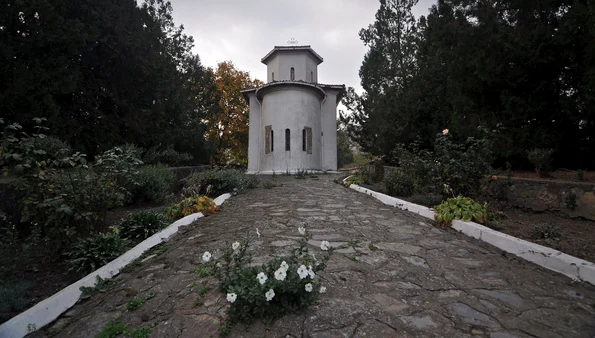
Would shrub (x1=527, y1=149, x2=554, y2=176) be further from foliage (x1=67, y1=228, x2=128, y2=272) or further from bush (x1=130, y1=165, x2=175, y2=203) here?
bush (x1=130, y1=165, x2=175, y2=203)

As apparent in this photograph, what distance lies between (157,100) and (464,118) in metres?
14.0

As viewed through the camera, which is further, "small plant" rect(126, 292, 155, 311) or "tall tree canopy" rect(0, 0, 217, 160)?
"tall tree canopy" rect(0, 0, 217, 160)

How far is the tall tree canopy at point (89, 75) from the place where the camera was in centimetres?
900

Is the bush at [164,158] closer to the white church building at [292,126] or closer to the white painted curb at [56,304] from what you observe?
the white church building at [292,126]

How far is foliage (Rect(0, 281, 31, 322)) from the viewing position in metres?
2.71

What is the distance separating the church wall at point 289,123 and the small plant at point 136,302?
15.0 meters

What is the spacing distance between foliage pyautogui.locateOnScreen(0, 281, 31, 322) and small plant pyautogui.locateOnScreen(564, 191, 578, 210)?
24.1 feet

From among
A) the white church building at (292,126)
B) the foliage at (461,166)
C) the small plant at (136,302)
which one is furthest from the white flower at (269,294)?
the white church building at (292,126)

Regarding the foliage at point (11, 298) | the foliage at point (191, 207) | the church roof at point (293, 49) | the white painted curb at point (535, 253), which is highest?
the church roof at point (293, 49)

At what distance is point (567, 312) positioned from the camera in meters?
2.46

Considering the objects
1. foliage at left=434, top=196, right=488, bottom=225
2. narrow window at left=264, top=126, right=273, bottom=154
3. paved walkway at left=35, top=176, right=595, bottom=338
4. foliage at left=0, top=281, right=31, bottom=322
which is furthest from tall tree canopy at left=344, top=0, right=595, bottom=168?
narrow window at left=264, top=126, right=273, bottom=154

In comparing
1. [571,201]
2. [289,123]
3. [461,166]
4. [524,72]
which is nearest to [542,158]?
[571,201]

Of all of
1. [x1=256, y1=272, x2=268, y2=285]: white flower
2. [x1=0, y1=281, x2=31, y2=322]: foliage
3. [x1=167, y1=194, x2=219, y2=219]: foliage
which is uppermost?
[x1=256, y1=272, x2=268, y2=285]: white flower

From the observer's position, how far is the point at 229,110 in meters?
29.7
